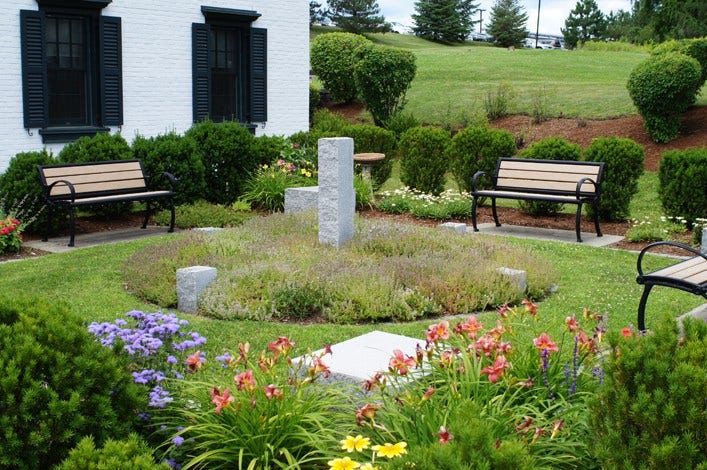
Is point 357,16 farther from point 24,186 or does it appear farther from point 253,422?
point 253,422

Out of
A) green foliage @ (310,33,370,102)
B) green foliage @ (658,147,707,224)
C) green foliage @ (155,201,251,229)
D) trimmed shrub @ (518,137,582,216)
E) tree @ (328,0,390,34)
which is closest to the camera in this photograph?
green foliage @ (658,147,707,224)

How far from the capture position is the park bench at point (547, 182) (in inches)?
432

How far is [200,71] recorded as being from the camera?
50.5 feet

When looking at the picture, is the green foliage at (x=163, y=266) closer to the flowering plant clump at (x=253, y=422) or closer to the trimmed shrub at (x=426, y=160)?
the flowering plant clump at (x=253, y=422)

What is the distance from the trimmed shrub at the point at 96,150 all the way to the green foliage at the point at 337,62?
47.8 feet

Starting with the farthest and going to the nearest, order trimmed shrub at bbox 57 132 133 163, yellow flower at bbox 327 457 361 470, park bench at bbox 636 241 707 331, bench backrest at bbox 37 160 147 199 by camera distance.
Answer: trimmed shrub at bbox 57 132 133 163
bench backrest at bbox 37 160 147 199
park bench at bbox 636 241 707 331
yellow flower at bbox 327 457 361 470

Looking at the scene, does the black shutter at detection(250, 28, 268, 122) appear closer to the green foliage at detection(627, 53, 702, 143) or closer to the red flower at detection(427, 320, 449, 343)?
the green foliage at detection(627, 53, 702, 143)

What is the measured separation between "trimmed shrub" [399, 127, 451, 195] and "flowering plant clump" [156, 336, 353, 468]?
1034cm

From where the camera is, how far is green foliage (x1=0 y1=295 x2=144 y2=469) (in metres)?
3.26

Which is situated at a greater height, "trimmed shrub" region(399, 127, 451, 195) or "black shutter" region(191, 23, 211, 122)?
"black shutter" region(191, 23, 211, 122)

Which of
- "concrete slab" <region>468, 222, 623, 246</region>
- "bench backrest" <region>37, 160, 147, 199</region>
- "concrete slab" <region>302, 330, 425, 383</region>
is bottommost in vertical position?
"concrete slab" <region>468, 222, 623, 246</region>

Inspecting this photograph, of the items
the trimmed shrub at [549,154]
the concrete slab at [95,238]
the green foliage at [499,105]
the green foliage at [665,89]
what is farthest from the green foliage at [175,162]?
the green foliage at [499,105]

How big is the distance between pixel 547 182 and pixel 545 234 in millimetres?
797

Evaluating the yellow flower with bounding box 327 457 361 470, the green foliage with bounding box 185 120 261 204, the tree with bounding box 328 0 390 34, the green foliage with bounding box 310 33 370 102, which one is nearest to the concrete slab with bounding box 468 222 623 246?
the green foliage with bounding box 185 120 261 204
